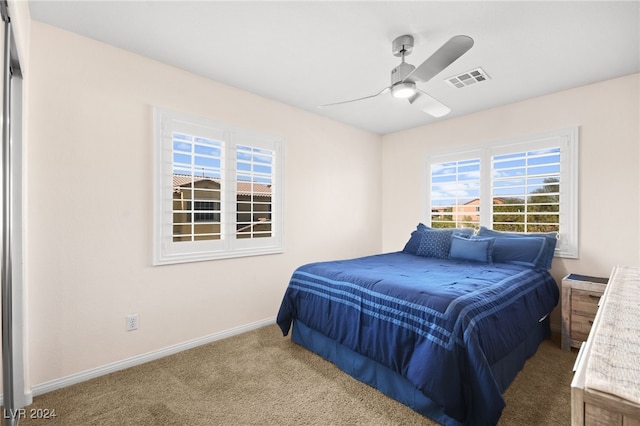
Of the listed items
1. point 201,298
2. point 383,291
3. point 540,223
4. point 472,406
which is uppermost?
point 540,223

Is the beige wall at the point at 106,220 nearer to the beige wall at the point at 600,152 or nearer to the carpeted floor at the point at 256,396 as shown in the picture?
the carpeted floor at the point at 256,396

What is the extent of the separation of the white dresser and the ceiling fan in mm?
1454

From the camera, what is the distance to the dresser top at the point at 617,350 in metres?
0.63

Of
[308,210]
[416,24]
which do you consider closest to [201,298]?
[308,210]

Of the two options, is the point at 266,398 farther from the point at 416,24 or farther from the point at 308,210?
the point at 416,24

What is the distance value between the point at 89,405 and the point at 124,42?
2.49 metres

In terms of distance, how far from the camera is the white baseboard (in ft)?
6.79

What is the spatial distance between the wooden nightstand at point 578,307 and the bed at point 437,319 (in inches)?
5.5

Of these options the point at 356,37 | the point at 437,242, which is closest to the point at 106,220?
the point at 356,37

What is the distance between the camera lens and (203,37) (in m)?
2.23

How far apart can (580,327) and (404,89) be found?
2.42 metres

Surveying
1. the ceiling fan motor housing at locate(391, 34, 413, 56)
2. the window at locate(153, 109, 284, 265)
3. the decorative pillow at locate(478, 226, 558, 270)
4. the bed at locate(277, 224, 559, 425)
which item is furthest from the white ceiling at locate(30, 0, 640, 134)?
the bed at locate(277, 224, 559, 425)

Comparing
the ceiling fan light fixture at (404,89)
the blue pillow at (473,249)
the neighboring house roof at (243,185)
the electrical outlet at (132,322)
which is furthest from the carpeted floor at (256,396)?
the ceiling fan light fixture at (404,89)

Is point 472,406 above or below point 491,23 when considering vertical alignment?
below
